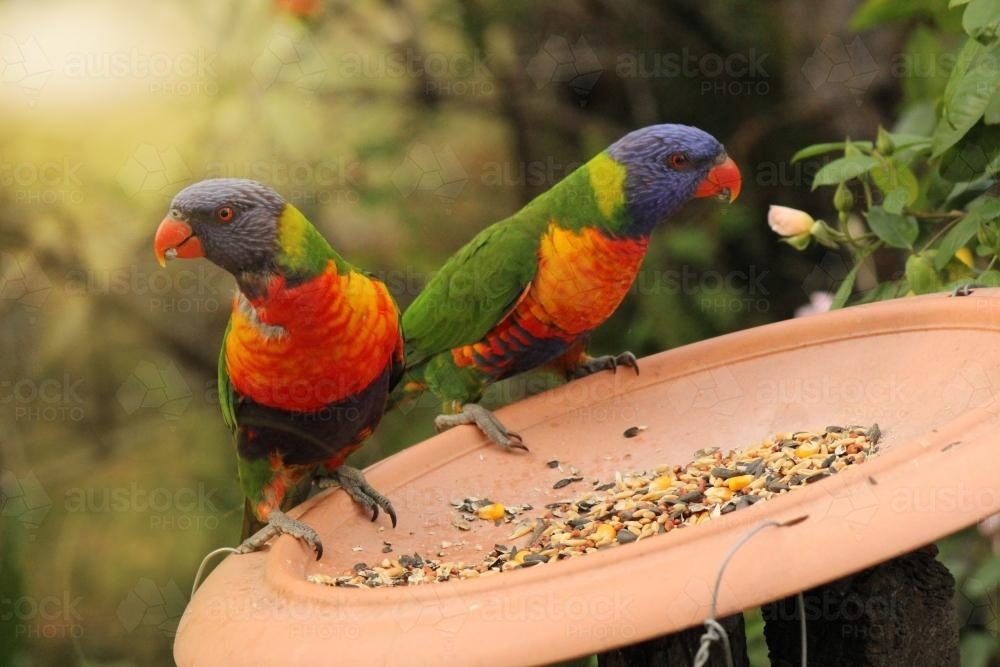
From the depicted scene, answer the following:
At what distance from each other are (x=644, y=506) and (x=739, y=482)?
0.47 feet

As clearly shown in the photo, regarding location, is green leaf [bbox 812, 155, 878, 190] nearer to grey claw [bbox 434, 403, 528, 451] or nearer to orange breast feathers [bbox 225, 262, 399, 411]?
grey claw [bbox 434, 403, 528, 451]

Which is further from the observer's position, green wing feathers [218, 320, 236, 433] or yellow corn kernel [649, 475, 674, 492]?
green wing feathers [218, 320, 236, 433]

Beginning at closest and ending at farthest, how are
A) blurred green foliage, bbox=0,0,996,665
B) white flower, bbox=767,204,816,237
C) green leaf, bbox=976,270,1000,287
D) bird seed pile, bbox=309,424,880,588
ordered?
bird seed pile, bbox=309,424,880,588
green leaf, bbox=976,270,1000,287
white flower, bbox=767,204,816,237
blurred green foliage, bbox=0,0,996,665

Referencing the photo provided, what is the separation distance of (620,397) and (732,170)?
0.69 metres

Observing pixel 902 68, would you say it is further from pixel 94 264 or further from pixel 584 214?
pixel 94 264

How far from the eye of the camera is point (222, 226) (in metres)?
1.79

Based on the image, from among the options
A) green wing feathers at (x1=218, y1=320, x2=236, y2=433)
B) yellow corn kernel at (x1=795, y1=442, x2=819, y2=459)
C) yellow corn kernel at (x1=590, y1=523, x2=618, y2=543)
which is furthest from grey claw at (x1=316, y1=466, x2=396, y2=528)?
yellow corn kernel at (x1=795, y1=442, x2=819, y2=459)

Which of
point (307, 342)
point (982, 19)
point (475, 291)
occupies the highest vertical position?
point (982, 19)

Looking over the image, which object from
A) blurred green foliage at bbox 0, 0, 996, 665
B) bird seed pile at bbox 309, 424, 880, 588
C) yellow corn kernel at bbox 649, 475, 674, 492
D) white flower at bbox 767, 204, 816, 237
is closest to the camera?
bird seed pile at bbox 309, 424, 880, 588

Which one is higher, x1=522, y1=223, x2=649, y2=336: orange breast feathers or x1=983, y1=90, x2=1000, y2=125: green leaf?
x1=983, y1=90, x2=1000, y2=125: green leaf

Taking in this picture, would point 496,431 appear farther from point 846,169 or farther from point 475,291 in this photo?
point 846,169

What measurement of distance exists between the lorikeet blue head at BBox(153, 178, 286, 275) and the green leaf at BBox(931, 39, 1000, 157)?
1.20 m

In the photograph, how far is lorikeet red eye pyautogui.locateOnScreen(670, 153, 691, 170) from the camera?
241 cm

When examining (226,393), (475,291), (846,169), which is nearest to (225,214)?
(226,393)
